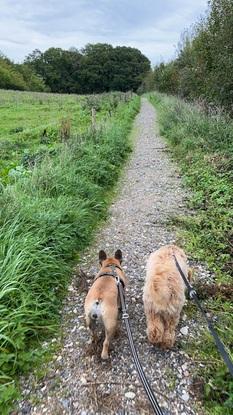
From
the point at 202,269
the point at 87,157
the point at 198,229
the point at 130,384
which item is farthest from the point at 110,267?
the point at 87,157

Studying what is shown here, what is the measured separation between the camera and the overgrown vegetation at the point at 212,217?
2.47m

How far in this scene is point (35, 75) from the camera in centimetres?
7512

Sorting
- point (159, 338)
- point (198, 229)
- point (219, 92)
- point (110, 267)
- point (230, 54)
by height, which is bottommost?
point (198, 229)

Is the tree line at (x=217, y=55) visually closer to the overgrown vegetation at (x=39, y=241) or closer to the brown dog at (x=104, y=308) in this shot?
the overgrown vegetation at (x=39, y=241)

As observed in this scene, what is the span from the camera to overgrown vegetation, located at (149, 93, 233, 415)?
8.11 ft

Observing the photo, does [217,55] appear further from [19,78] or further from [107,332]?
[19,78]

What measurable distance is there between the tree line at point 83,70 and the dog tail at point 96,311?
254 feet

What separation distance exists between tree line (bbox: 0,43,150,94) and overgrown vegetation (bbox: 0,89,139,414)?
73.3 meters

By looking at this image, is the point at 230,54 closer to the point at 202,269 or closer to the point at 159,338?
the point at 202,269

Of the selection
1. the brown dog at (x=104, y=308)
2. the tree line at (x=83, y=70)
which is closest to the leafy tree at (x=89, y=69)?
the tree line at (x=83, y=70)

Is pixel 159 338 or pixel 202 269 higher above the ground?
→ pixel 159 338

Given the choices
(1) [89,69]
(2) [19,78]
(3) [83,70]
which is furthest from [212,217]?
(1) [89,69]

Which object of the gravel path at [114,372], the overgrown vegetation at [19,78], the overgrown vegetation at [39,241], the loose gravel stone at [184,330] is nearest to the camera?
the gravel path at [114,372]

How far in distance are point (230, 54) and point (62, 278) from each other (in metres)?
9.66
